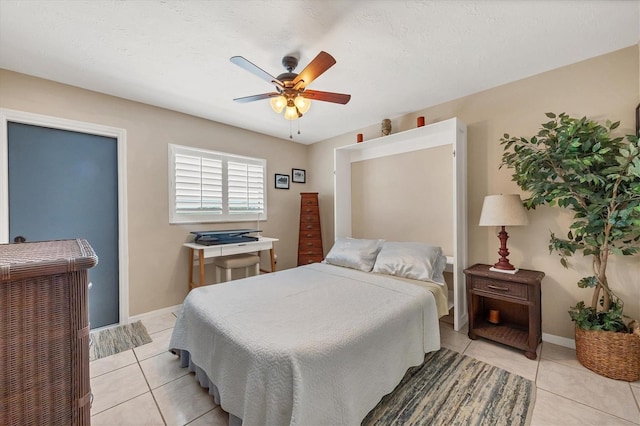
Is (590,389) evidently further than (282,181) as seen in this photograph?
No

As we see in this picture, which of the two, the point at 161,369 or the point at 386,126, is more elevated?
the point at 386,126

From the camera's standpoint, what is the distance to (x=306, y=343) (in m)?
1.30

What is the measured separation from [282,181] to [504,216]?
10.5 feet

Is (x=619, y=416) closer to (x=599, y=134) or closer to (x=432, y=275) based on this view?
(x=432, y=275)

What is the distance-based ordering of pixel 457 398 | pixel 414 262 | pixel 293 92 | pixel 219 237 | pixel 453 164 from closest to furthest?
pixel 457 398 → pixel 293 92 → pixel 414 262 → pixel 453 164 → pixel 219 237

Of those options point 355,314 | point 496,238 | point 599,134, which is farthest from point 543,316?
point 355,314

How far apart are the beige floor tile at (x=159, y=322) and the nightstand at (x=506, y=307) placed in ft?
10.5

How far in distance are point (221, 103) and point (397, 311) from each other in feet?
9.51

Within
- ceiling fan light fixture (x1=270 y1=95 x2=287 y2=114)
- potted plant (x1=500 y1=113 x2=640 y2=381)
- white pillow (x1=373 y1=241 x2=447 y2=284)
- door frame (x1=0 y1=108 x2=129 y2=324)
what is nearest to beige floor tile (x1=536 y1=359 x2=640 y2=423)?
potted plant (x1=500 y1=113 x2=640 y2=381)

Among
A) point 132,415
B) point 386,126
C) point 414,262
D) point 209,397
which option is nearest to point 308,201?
point 386,126

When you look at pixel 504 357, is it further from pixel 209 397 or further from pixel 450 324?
pixel 209 397

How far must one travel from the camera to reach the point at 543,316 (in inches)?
94.7

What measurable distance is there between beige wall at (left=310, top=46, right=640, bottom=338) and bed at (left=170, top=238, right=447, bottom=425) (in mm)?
839

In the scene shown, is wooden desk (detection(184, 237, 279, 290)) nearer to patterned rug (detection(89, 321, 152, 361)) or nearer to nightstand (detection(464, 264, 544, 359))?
patterned rug (detection(89, 321, 152, 361))
